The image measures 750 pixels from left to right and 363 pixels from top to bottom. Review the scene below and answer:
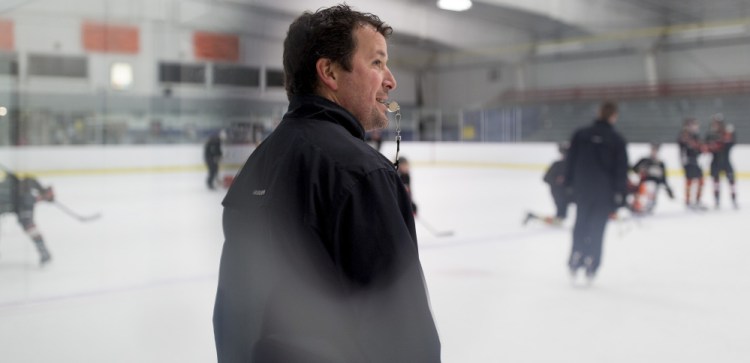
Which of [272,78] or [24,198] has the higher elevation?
[272,78]

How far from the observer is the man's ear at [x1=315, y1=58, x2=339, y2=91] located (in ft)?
3.12

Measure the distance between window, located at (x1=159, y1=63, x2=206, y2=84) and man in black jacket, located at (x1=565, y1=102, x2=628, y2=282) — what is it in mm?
2214

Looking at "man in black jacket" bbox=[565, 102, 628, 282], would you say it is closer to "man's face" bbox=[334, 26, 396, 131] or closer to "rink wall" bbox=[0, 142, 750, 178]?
"rink wall" bbox=[0, 142, 750, 178]

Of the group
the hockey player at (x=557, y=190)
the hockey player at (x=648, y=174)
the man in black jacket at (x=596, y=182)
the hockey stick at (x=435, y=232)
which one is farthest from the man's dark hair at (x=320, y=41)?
the hockey player at (x=648, y=174)

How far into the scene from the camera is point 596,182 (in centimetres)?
402

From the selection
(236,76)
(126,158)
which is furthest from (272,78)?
(126,158)

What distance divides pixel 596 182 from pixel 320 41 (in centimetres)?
336

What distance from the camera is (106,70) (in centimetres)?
438

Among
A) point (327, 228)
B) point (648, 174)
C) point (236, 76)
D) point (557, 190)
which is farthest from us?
point (648, 174)

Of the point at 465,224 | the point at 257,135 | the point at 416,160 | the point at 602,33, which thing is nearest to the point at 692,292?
the point at 257,135

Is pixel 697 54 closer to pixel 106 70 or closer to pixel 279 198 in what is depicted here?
pixel 106 70

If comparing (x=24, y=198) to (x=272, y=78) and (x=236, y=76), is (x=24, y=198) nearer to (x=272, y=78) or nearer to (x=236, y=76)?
(x=236, y=76)

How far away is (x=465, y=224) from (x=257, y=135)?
14.1 feet

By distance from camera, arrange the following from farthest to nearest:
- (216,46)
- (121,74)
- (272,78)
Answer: (121,74), (216,46), (272,78)
